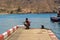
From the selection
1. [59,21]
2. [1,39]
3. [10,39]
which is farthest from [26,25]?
[59,21]

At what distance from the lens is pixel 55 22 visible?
85.1 m

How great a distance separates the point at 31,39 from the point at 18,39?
3.56 ft

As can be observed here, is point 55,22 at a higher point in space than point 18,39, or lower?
lower

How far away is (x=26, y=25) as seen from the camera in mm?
32781

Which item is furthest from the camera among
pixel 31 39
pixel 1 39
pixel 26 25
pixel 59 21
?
pixel 59 21

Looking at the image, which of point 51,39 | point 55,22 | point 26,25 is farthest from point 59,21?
point 51,39

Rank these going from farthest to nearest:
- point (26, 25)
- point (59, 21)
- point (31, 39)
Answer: point (59, 21)
point (26, 25)
point (31, 39)

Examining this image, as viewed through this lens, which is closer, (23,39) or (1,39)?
Answer: (1,39)

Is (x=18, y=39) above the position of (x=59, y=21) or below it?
above

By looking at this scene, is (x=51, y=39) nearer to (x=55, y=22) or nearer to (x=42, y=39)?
(x=42, y=39)

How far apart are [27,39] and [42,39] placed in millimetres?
1193

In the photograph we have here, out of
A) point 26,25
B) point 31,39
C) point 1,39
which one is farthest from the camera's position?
point 26,25

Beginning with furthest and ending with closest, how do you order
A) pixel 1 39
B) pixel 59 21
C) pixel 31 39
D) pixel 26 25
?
1. pixel 59 21
2. pixel 26 25
3. pixel 31 39
4. pixel 1 39

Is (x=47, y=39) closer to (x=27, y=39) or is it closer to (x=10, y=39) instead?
(x=27, y=39)
